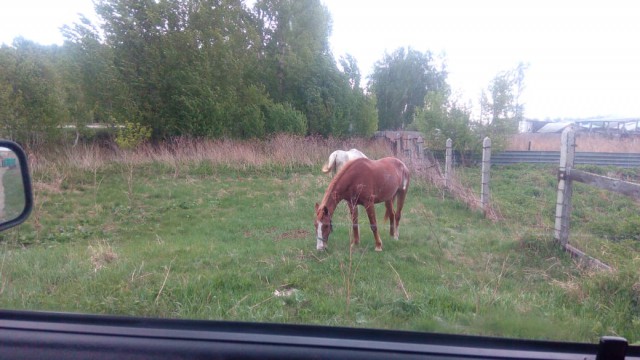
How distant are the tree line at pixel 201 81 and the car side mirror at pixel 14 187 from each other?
10.8 meters

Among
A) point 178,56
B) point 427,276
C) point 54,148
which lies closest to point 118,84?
point 178,56

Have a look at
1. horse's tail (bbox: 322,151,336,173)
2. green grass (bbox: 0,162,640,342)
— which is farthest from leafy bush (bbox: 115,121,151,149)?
horse's tail (bbox: 322,151,336,173)

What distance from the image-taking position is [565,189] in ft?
17.9

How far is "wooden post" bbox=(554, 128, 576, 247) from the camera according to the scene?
536 cm

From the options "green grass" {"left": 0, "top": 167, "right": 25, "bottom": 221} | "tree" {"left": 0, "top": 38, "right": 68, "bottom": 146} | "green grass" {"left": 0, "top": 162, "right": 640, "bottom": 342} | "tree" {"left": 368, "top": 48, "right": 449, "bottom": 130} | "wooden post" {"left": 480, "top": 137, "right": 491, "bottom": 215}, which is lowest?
"green grass" {"left": 0, "top": 162, "right": 640, "bottom": 342}

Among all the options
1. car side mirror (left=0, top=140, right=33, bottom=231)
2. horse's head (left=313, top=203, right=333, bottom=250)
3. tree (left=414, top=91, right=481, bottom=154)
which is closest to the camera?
car side mirror (left=0, top=140, right=33, bottom=231)

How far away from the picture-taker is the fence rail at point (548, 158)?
1339 cm

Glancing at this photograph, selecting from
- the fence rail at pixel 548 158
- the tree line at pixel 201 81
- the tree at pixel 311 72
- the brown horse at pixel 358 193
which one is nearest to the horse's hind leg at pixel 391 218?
the brown horse at pixel 358 193

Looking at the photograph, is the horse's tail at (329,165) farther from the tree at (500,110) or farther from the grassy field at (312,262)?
the tree at (500,110)

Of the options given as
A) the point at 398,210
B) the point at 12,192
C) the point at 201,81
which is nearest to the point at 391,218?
the point at 398,210

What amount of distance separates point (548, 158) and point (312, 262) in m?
12.3

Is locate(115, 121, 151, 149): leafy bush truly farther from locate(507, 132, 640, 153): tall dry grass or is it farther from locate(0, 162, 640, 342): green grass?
locate(507, 132, 640, 153): tall dry grass

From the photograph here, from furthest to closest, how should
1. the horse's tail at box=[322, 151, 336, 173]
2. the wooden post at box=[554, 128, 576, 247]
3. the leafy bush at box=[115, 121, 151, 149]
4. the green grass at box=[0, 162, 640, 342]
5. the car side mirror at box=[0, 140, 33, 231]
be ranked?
the leafy bush at box=[115, 121, 151, 149]
the horse's tail at box=[322, 151, 336, 173]
the wooden post at box=[554, 128, 576, 247]
the green grass at box=[0, 162, 640, 342]
the car side mirror at box=[0, 140, 33, 231]

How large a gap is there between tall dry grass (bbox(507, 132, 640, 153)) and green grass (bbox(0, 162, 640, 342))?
6.51 m
